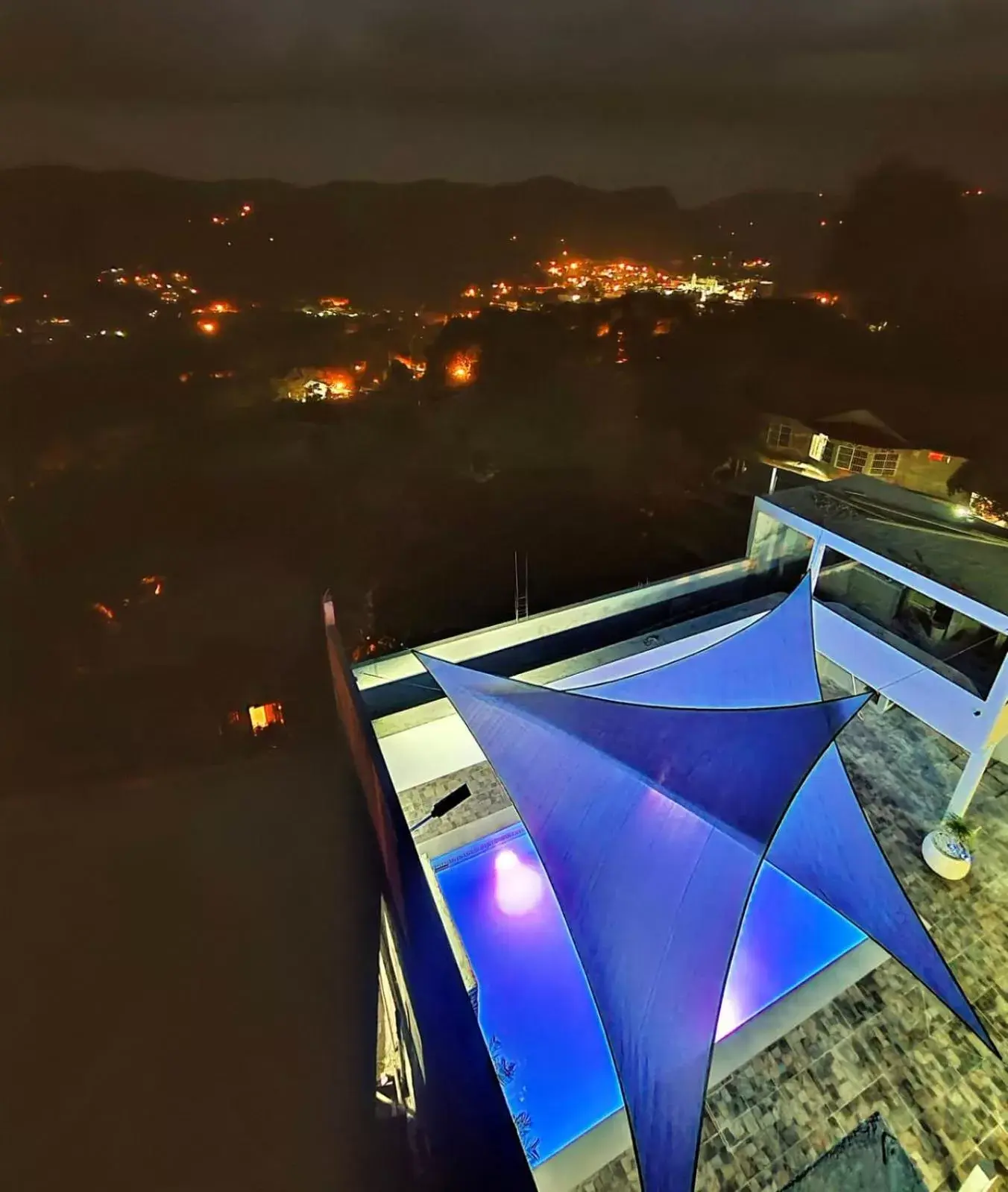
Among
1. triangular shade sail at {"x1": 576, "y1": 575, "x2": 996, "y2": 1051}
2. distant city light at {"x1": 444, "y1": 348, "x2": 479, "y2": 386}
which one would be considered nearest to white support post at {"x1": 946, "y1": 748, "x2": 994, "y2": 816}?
triangular shade sail at {"x1": 576, "y1": 575, "x2": 996, "y2": 1051}

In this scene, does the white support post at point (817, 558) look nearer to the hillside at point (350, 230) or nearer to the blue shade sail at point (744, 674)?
the blue shade sail at point (744, 674)

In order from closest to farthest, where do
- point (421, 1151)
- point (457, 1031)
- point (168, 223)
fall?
1. point (421, 1151)
2. point (457, 1031)
3. point (168, 223)

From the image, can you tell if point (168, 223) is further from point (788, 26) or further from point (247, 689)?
point (788, 26)

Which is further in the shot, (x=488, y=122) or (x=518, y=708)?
(x=488, y=122)

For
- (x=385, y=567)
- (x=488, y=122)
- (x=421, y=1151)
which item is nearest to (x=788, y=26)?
(x=488, y=122)

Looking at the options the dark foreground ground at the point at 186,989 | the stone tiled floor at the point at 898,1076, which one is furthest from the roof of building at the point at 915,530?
the dark foreground ground at the point at 186,989

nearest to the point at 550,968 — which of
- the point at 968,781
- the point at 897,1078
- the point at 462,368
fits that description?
the point at 897,1078

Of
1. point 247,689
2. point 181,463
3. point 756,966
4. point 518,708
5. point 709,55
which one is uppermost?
point 709,55
